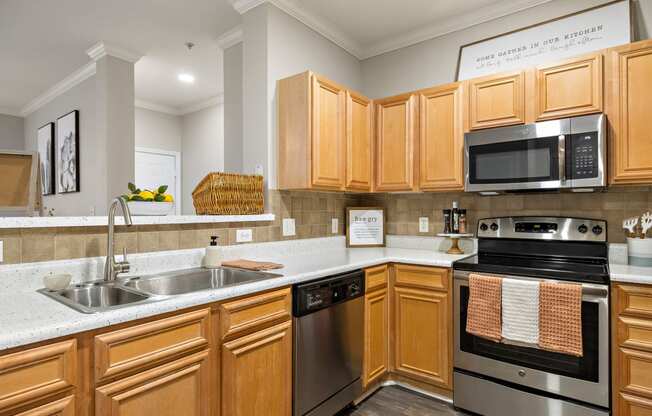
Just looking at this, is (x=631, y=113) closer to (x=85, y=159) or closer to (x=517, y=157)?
(x=517, y=157)

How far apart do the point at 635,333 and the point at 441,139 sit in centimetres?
156

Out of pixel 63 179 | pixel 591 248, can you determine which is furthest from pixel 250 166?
pixel 63 179

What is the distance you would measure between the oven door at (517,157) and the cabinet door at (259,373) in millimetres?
1599

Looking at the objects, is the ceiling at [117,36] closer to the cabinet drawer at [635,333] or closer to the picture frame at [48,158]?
the picture frame at [48,158]

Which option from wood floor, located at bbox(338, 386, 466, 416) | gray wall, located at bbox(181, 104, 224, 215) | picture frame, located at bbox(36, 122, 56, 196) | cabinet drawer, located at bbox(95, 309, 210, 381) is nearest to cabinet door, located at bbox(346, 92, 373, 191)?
wood floor, located at bbox(338, 386, 466, 416)

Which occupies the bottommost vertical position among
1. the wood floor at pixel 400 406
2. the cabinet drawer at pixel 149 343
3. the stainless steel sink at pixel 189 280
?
the wood floor at pixel 400 406

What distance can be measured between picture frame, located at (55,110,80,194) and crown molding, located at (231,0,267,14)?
9.05 ft

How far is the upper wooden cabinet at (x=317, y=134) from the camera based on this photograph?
2.41 m

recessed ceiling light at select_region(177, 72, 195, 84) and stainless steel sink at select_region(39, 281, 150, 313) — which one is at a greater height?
recessed ceiling light at select_region(177, 72, 195, 84)

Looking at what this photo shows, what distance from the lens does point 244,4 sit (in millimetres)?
2629

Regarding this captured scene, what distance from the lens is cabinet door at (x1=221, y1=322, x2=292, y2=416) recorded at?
150 centimetres

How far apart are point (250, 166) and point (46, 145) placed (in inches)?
157

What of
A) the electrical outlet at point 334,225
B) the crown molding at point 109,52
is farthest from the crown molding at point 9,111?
the electrical outlet at point 334,225

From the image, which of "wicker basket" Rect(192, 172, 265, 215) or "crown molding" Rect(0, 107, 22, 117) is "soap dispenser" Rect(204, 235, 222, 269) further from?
"crown molding" Rect(0, 107, 22, 117)
